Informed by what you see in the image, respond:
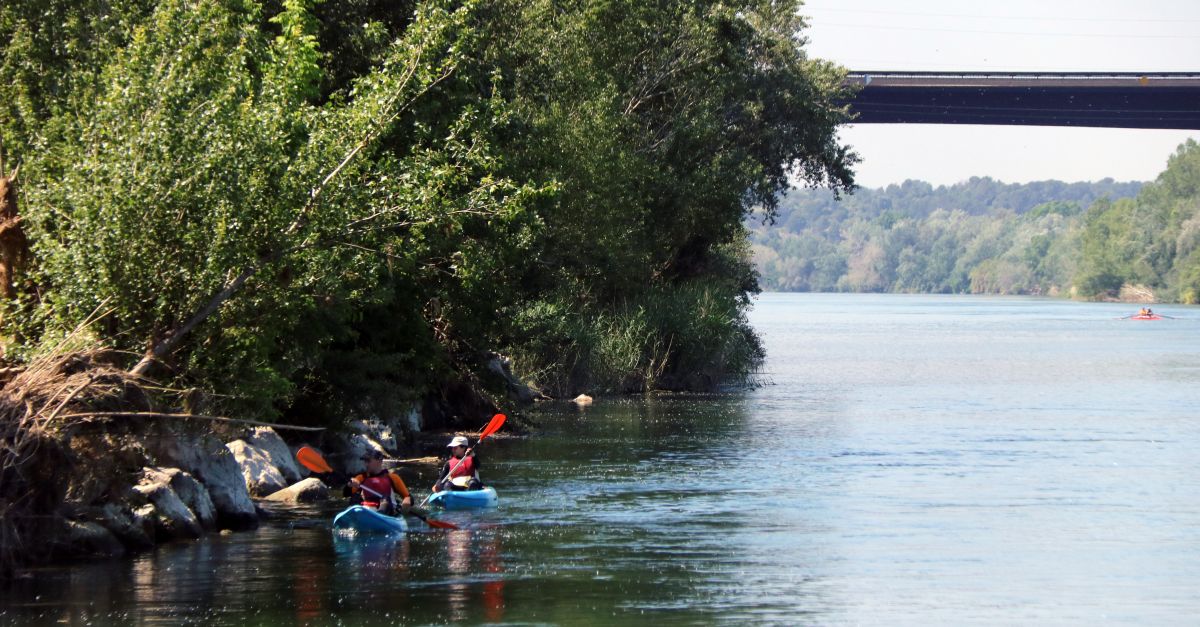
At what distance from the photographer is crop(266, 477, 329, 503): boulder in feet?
71.8

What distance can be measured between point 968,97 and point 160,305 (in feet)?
229

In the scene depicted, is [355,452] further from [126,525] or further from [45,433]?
[45,433]

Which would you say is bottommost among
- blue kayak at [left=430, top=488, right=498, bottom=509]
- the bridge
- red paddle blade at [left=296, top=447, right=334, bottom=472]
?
blue kayak at [left=430, top=488, right=498, bottom=509]

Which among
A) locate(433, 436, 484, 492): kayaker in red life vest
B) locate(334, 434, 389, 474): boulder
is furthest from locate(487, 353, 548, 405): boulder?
locate(433, 436, 484, 492): kayaker in red life vest

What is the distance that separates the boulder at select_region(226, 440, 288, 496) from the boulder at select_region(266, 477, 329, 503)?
147 mm

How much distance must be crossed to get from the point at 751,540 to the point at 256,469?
24.9 feet

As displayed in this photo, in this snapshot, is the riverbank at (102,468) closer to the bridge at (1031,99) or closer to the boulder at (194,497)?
the boulder at (194,497)

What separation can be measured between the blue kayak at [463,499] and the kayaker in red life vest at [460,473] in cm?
24

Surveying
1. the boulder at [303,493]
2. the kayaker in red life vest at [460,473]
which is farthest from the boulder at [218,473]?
the kayaker in red life vest at [460,473]

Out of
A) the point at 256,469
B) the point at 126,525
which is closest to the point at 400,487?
the point at 256,469

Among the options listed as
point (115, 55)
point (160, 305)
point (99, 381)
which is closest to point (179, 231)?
point (160, 305)

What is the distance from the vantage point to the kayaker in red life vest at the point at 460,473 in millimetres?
21422

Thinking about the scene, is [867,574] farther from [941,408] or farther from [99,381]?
[941,408]

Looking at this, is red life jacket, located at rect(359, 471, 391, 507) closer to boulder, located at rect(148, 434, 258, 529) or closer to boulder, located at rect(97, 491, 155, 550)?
boulder, located at rect(148, 434, 258, 529)
